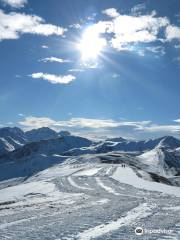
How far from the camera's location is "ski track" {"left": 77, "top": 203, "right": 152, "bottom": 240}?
521 inches

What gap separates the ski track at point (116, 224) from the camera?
13.2m

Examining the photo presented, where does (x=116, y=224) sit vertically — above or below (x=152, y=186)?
below

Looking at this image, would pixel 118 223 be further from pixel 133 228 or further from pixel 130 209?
pixel 130 209

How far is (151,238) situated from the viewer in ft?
40.9

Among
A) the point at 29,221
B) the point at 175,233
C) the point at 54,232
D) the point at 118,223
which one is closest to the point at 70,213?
the point at 29,221

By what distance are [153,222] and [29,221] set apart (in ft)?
18.4

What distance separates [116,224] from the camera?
15648 mm
